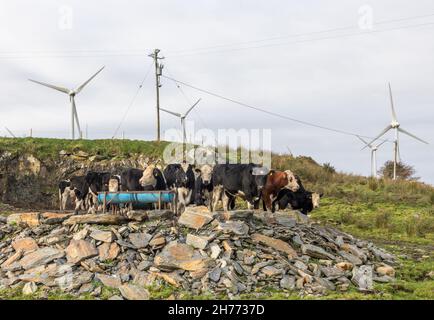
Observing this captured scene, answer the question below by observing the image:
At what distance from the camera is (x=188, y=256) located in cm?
1466

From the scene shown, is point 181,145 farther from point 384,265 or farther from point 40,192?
point 384,265

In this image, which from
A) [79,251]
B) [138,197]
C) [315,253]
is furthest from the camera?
[138,197]

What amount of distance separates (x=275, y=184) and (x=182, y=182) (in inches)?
143

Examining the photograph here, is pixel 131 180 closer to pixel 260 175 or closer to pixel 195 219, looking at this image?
pixel 260 175

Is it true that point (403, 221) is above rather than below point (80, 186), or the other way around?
below

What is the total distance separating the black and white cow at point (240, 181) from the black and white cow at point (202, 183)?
23 centimetres

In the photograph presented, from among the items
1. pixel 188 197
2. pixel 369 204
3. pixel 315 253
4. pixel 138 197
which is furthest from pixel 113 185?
pixel 369 204

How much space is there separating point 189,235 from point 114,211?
5.85 m

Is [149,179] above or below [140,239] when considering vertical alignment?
above

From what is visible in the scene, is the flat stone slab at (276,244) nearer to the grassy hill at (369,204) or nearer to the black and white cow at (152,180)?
the grassy hill at (369,204)

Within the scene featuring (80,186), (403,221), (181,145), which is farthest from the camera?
(181,145)

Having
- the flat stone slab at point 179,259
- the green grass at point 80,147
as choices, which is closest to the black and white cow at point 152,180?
the flat stone slab at point 179,259
